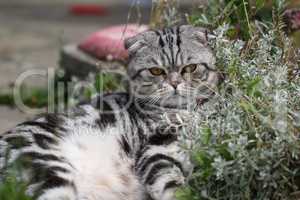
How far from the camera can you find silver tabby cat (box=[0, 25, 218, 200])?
140 inches

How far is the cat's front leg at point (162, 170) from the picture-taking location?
3.54 meters

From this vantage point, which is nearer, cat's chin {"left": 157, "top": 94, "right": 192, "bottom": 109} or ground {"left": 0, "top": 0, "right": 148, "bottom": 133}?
cat's chin {"left": 157, "top": 94, "right": 192, "bottom": 109}

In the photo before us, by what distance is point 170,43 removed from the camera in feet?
13.3

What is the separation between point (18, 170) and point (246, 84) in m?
1.17

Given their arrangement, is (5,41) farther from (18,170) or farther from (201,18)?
(18,170)

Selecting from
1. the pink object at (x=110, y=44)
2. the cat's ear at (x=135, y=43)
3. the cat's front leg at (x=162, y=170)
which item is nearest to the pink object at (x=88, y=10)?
the pink object at (x=110, y=44)

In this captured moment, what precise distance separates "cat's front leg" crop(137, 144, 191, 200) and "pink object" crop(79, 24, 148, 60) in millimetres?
1725

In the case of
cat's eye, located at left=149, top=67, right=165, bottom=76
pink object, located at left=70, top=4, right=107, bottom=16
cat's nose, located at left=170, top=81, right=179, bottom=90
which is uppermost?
pink object, located at left=70, top=4, right=107, bottom=16

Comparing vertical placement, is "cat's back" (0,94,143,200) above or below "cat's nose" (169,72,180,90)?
below

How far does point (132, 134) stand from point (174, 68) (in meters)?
0.44

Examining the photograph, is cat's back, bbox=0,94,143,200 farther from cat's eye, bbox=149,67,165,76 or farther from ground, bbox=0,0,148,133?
ground, bbox=0,0,148,133

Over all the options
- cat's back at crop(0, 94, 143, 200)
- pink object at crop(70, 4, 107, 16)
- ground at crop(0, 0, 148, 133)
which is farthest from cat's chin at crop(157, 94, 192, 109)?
pink object at crop(70, 4, 107, 16)

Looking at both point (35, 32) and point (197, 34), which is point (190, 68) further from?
point (35, 32)

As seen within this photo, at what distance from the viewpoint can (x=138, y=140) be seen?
3887mm
